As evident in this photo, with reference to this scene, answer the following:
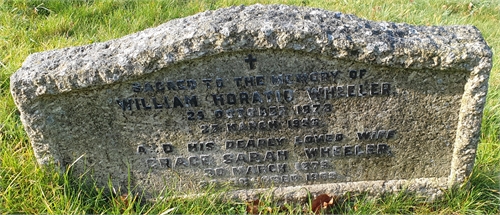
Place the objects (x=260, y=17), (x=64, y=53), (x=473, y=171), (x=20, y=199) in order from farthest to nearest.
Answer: (x=473, y=171), (x=20, y=199), (x=64, y=53), (x=260, y=17)

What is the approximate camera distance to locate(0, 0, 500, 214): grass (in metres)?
2.25

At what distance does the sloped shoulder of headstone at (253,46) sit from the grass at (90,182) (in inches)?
19.6

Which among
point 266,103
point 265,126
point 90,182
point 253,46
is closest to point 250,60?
point 253,46

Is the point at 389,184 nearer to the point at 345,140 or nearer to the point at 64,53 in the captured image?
the point at 345,140

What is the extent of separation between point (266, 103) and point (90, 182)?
3.17 feet

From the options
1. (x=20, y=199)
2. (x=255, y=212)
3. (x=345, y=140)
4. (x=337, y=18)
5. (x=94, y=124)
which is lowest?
(x=255, y=212)

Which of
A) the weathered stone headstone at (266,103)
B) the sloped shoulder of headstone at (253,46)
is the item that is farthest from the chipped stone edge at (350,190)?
the sloped shoulder of headstone at (253,46)

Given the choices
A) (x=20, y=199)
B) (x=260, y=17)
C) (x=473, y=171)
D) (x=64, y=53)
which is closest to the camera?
(x=260, y=17)

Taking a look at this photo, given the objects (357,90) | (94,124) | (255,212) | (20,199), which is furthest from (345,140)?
(20,199)

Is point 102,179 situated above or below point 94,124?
below

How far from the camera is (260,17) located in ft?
6.45

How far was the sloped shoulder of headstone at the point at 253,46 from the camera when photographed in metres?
1.88

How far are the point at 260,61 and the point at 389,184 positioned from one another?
957mm

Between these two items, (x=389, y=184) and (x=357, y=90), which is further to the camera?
(x=389, y=184)
